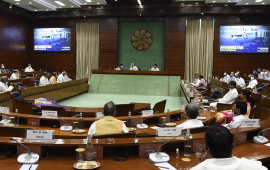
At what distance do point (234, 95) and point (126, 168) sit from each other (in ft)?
14.6

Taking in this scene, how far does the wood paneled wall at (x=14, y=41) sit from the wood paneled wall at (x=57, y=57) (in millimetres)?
484

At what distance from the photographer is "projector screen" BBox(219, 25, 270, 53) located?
38.5ft

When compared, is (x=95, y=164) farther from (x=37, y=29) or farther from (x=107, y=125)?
(x=37, y=29)

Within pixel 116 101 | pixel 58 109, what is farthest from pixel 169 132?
pixel 116 101

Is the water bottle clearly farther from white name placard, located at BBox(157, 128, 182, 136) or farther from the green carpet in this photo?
the green carpet

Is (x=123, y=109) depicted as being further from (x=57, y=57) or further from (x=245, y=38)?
(x=57, y=57)

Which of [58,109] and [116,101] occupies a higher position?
[58,109]

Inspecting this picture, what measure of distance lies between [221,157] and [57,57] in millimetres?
13659

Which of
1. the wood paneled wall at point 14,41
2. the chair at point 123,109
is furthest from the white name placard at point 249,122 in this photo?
the wood paneled wall at point 14,41

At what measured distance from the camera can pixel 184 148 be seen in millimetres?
1968

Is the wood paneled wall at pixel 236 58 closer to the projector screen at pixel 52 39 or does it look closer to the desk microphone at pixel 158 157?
the projector screen at pixel 52 39

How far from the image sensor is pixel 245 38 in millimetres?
11820

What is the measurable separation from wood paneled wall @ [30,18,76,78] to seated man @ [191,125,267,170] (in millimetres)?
13032

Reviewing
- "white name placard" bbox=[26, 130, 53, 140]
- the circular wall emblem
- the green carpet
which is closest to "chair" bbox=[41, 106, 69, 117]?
"white name placard" bbox=[26, 130, 53, 140]
